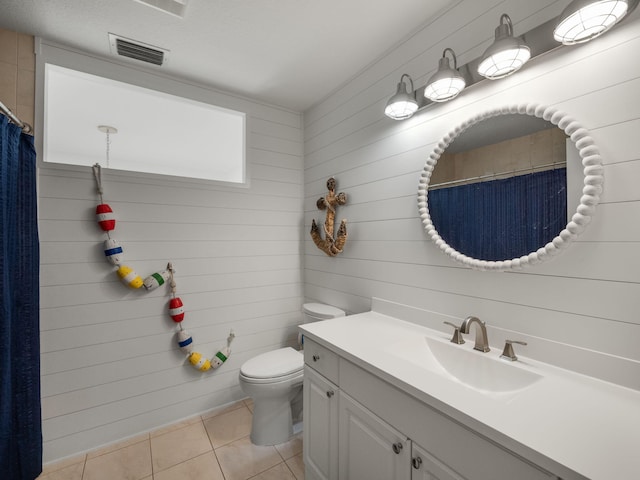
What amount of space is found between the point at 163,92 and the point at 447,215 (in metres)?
2.08

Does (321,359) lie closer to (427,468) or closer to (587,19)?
(427,468)

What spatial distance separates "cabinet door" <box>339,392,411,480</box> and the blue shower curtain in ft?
5.03

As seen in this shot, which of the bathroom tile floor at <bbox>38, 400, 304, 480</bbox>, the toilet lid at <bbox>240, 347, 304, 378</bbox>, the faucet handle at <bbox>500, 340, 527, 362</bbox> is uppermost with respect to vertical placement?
the faucet handle at <bbox>500, 340, 527, 362</bbox>

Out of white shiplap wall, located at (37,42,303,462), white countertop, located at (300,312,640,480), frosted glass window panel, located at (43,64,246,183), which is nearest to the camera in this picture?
white countertop, located at (300,312,640,480)

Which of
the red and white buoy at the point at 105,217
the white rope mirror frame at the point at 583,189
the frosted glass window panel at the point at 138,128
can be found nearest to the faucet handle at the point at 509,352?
the white rope mirror frame at the point at 583,189

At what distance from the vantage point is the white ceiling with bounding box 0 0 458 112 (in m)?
1.47

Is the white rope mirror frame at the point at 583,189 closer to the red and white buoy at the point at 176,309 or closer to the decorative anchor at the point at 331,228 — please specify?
the decorative anchor at the point at 331,228

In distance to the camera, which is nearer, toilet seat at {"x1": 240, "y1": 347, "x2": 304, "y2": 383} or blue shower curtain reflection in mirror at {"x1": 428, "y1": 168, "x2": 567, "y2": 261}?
blue shower curtain reflection in mirror at {"x1": 428, "y1": 168, "x2": 567, "y2": 261}

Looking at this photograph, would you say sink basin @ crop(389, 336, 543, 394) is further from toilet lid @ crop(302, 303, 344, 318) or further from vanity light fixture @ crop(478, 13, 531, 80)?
vanity light fixture @ crop(478, 13, 531, 80)

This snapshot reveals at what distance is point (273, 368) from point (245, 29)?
2.04 metres

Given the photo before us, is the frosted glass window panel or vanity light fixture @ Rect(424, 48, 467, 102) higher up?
the frosted glass window panel

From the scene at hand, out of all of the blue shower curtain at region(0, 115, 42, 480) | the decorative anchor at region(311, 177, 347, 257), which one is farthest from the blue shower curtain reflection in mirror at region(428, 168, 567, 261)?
the blue shower curtain at region(0, 115, 42, 480)

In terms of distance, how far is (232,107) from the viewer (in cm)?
231

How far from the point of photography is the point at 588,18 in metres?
0.92
